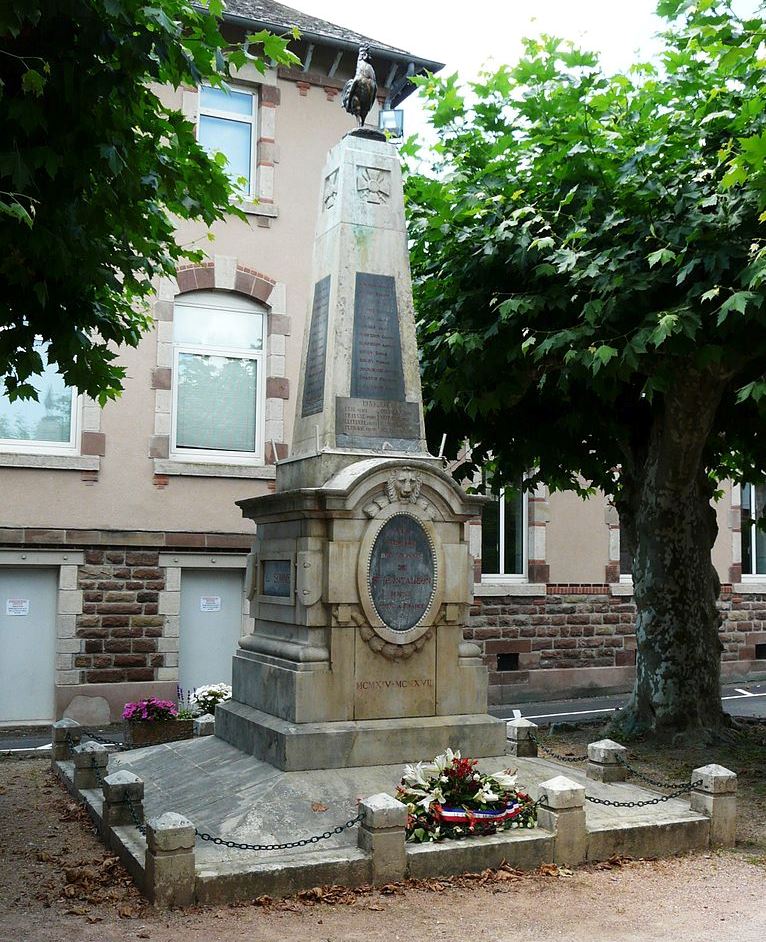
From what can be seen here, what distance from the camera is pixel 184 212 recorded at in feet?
29.3

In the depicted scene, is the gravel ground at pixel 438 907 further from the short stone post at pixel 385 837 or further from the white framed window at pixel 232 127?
the white framed window at pixel 232 127

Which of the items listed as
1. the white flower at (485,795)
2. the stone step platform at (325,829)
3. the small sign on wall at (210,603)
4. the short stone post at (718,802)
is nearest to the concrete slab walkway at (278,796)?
the stone step platform at (325,829)

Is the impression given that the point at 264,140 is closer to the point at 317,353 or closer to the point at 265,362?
the point at 265,362

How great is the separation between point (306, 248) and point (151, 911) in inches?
470

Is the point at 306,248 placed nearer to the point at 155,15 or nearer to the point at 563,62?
the point at 563,62

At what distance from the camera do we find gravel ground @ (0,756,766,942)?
581 centimetres

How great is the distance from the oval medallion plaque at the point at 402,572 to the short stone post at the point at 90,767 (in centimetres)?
282

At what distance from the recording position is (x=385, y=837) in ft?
21.6

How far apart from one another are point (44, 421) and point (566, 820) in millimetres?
10223

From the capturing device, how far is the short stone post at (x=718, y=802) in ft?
25.3

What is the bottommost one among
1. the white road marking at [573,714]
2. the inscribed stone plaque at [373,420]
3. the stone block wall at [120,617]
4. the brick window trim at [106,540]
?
the white road marking at [573,714]

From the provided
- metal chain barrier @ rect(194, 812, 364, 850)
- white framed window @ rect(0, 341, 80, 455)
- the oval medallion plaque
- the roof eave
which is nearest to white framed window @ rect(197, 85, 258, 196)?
the roof eave

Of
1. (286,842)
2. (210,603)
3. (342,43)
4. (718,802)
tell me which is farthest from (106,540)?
(718,802)

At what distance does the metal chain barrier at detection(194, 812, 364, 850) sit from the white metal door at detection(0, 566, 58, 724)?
8.33 metres
